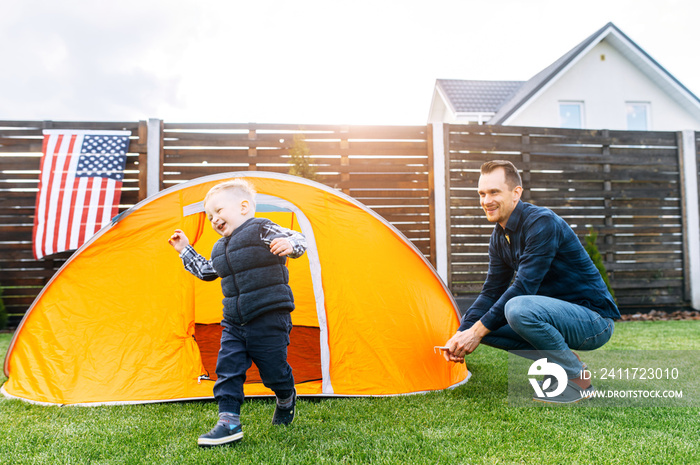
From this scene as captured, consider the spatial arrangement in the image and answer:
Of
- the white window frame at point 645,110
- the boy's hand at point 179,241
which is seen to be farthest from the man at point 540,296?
the white window frame at point 645,110

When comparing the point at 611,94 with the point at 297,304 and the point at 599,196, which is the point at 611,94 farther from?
the point at 297,304

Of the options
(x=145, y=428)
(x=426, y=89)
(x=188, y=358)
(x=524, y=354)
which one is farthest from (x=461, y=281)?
(x=426, y=89)

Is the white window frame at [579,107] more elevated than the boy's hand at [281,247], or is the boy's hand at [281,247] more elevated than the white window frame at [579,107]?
the white window frame at [579,107]

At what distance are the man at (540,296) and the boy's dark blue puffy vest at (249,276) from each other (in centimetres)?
83

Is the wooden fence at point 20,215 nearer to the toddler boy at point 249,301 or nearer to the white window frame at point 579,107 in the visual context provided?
the toddler boy at point 249,301

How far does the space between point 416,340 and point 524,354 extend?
0.57 m

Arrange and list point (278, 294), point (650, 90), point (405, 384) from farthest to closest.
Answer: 1. point (650, 90)
2. point (405, 384)
3. point (278, 294)

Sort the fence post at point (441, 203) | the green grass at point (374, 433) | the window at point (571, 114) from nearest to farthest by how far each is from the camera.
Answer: the green grass at point (374, 433) < the fence post at point (441, 203) < the window at point (571, 114)

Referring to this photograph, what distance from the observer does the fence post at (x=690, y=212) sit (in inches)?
→ 213

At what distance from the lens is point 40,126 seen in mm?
4477

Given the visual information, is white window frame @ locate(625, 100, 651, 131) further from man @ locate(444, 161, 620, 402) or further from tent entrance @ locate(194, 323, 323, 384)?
tent entrance @ locate(194, 323, 323, 384)

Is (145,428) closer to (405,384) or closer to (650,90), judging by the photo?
(405,384)

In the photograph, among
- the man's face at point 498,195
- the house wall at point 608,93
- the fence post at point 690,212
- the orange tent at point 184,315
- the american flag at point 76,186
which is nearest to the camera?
the man's face at point 498,195

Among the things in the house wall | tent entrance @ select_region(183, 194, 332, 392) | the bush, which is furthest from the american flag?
the house wall
